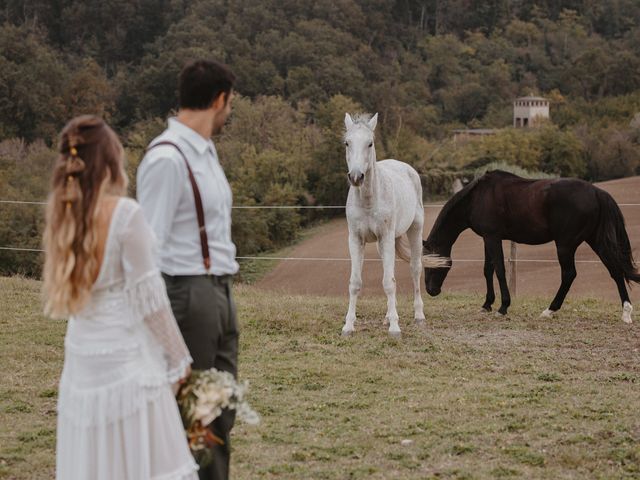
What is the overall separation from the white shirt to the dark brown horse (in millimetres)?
7521

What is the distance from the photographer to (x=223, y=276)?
4.18m

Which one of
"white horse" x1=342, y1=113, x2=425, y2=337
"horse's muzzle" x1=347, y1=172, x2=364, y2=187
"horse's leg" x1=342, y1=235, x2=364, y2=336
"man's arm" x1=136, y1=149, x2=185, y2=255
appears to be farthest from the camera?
"horse's leg" x1=342, y1=235, x2=364, y2=336

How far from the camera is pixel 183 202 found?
158 inches

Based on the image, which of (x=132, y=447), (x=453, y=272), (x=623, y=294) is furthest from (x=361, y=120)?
(x=453, y=272)

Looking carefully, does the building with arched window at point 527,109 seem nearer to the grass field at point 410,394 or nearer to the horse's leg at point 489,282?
the horse's leg at point 489,282

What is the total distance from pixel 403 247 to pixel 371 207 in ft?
4.53

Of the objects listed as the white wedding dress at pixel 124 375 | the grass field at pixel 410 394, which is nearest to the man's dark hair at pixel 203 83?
the white wedding dress at pixel 124 375

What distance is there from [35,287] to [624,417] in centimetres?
860

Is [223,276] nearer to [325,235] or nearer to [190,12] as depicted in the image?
[325,235]

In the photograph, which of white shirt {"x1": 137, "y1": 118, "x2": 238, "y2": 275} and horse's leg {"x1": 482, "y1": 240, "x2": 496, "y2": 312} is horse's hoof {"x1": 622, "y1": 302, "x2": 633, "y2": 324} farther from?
white shirt {"x1": 137, "y1": 118, "x2": 238, "y2": 275}

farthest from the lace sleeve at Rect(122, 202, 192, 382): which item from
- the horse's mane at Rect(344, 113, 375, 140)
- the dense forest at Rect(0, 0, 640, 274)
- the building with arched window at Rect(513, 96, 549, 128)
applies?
the building with arched window at Rect(513, 96, 549, 128)

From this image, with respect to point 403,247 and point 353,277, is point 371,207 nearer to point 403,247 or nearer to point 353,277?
point 353,277

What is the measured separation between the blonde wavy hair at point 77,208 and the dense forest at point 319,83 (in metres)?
29.8

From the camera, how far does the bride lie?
3557 mm
